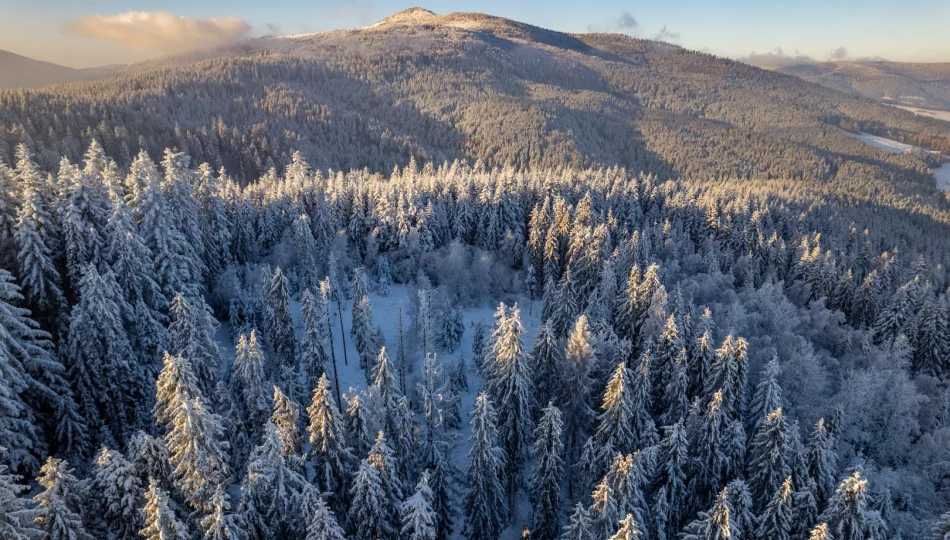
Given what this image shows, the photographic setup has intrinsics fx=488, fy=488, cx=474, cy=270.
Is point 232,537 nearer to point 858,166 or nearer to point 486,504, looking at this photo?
point 486,504

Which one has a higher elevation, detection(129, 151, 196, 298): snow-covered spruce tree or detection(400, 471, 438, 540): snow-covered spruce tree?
detection(129, 151, 196, 298): snow-covered spruce tree

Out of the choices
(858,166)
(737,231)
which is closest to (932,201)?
(858,166)

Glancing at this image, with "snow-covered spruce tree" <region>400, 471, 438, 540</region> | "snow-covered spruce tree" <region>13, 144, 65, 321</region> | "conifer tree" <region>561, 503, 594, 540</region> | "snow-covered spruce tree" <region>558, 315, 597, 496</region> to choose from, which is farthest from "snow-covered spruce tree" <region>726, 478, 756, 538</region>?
"snow-covered spruce tree" <region>13, 144, 65, 321</region>

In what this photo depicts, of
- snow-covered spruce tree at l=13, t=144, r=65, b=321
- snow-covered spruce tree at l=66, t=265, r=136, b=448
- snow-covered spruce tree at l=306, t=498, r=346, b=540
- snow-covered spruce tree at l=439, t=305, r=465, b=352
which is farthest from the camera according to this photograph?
snow-covered spruce tree at l=439, t=305, r=465, b=352

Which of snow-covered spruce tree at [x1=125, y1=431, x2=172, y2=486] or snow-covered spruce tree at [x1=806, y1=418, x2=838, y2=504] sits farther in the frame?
snow-covered spruce tree at [x1=806, y1=418, x2=838, y2=504]

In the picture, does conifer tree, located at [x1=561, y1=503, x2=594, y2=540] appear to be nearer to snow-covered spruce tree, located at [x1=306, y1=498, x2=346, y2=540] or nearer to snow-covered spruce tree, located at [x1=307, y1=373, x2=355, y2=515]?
snow-covered spruce tree, located at [x1=306, y1=498, x2=346, y2=540]

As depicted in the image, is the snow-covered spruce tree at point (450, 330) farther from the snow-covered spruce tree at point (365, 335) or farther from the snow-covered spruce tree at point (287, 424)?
the snow-covered spruce tree at point (287, 424)

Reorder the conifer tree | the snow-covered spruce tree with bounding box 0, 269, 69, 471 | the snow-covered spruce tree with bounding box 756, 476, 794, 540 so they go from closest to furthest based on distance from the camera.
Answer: the conifer tree
the snow-covered spruce tree with bounding box 0, 269, 69, 471
the snow-covered spruce tree with bounding box 756, 476, 794, 540

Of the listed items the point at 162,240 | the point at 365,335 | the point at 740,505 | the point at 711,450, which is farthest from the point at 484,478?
the point at 162,240
